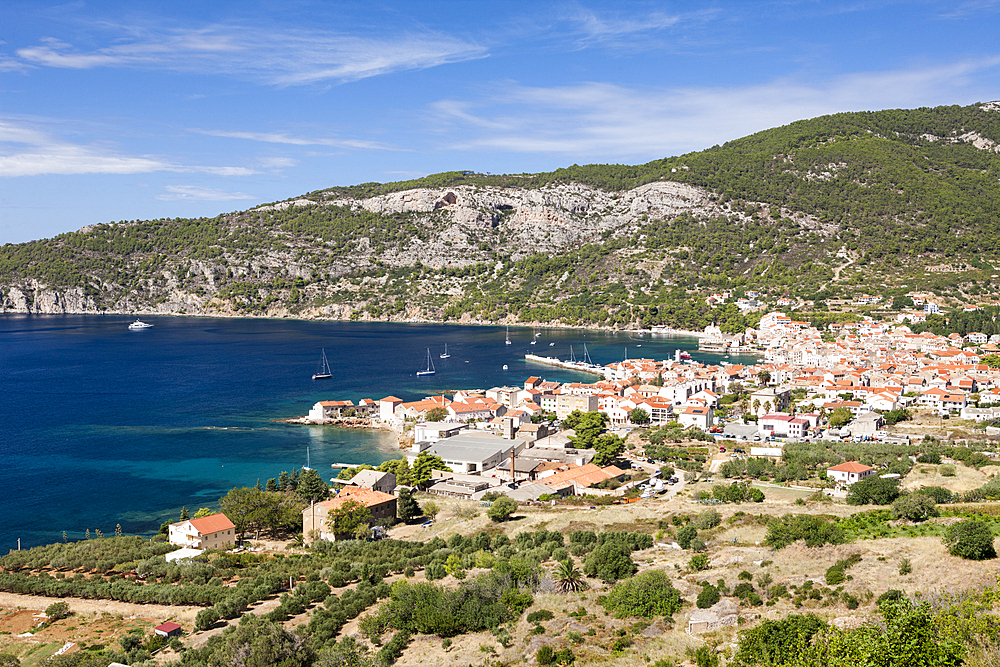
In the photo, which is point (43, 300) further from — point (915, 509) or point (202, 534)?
point (915, 509)

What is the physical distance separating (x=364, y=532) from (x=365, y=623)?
36.9 feet

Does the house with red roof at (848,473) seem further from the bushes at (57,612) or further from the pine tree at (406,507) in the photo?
the bushes at (57,612)

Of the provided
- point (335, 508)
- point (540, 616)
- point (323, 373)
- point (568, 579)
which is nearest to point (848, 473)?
point (568, 579)

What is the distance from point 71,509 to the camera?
35688 millimetres

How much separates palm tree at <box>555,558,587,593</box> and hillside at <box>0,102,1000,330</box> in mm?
91383

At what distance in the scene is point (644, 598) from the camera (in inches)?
721

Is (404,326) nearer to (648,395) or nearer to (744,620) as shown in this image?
(648,395)

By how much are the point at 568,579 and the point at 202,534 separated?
1575cm

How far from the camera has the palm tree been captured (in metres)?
20.9

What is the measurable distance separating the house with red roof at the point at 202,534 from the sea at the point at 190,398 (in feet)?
13.8

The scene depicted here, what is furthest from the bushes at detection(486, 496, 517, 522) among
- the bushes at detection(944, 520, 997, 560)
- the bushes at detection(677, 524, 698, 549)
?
the bushes at detection(944, 520, 997, 560)

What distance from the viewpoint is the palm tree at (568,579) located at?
68.5 feet

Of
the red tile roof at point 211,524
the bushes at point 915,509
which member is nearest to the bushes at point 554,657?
the bushes at point 915,509

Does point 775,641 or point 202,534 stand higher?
point 775,641
